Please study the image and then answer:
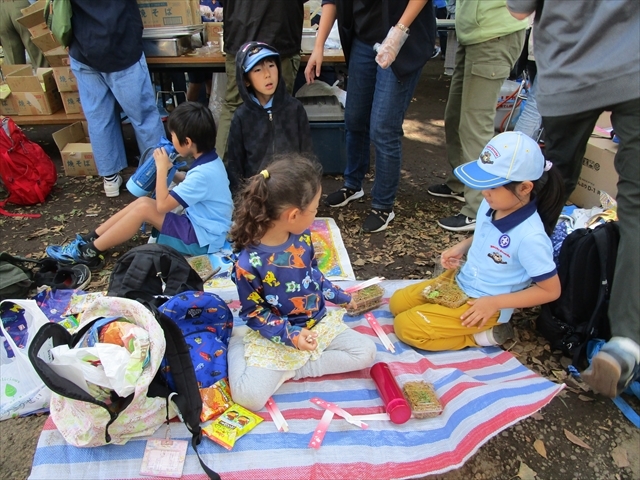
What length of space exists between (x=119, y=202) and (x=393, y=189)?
2.48 meters

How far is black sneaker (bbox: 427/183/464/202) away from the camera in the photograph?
4.16m

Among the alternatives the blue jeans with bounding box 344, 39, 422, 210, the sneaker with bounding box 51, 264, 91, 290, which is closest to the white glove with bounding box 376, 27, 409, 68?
the blue jeans with bounding box 344, 39, 422, 210

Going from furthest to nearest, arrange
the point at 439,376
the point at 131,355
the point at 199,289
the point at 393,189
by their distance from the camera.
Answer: the point at 393,189 < the point at 199,289 < the point at 439,376 < the point at 131,355

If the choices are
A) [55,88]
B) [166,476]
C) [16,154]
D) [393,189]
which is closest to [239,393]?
[166,476]

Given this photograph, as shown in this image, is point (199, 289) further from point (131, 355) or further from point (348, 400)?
point (348, 400)

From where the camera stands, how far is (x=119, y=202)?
4.17 m

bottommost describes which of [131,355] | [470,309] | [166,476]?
[166,476]

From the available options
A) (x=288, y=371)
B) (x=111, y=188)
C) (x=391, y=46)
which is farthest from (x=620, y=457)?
(x=111, y=188)

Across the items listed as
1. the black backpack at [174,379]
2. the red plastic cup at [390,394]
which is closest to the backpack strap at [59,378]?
the black backpack at [174,379]

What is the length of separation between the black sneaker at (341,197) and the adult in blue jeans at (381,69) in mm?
294

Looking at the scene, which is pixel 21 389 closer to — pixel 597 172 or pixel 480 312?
pixel 480 312

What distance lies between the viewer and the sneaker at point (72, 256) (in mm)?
3100

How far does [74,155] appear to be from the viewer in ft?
14.9

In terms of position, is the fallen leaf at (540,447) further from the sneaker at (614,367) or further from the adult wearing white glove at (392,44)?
the adult wearing white glove at (392,44)
